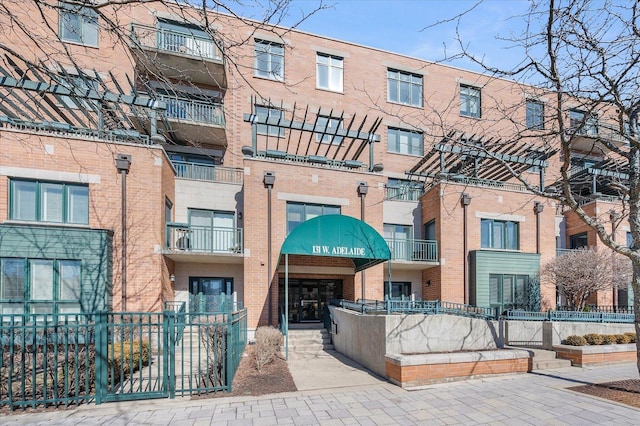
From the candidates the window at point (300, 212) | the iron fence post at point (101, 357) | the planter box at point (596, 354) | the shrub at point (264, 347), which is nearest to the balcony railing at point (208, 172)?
the window at point (300, 212)

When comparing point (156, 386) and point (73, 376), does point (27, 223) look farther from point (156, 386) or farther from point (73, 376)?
point (156, 386)

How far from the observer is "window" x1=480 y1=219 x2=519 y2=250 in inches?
698

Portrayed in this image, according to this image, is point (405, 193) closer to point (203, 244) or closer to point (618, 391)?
point (203, 244)

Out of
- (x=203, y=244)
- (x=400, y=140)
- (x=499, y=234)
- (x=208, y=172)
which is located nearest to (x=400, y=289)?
(x=499, y=234)

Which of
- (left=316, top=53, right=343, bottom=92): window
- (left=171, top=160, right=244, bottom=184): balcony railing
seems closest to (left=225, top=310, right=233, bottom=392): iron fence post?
(left=171, top=160, right=244, bottom=184): balcony railing

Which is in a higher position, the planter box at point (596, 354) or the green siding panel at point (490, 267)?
the green siding panel at point (490, 267)

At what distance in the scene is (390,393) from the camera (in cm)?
752

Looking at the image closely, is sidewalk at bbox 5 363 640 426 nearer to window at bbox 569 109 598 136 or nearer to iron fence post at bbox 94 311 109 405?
iron fence post at bbox 94 311 109 405

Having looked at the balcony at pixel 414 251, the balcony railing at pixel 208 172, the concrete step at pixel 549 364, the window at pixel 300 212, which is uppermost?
the balcony railing at pixel 208 172

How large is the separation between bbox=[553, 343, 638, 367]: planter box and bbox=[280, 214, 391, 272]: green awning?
5.95 m

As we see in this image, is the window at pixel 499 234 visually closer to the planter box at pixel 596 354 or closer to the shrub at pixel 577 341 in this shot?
the shrub at pixel 577 341

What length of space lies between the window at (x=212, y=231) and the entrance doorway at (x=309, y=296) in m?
3.10

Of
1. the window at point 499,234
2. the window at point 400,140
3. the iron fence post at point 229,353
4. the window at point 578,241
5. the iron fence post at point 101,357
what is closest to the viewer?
the iron fence post at point 101,357

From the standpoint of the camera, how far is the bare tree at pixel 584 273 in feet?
51.0
